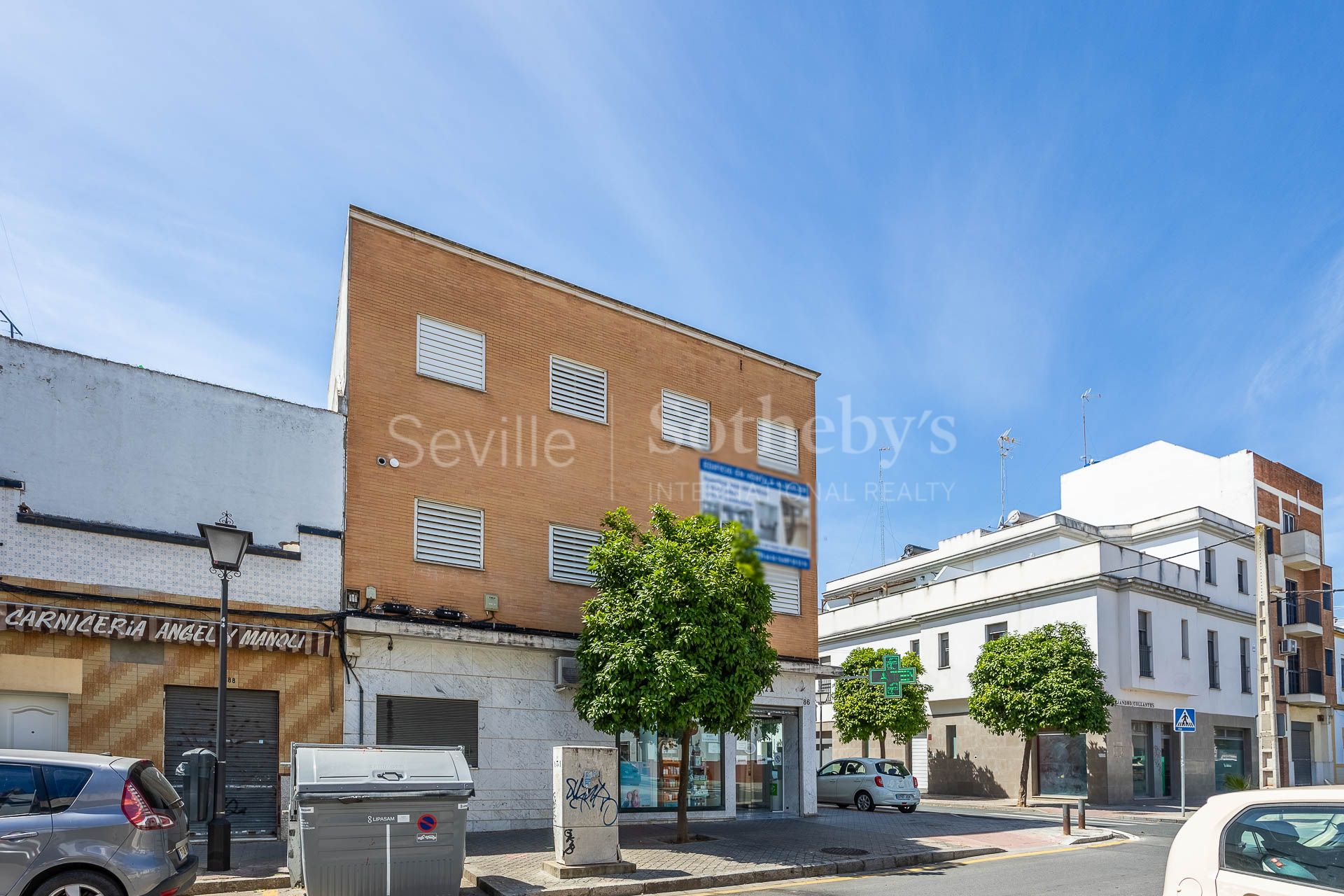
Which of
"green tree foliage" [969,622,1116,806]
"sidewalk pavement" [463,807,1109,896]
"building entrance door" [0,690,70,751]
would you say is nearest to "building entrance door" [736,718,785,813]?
"sidewalk pavement" [463,807,1109,896]

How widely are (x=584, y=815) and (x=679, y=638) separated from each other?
3.39 metres

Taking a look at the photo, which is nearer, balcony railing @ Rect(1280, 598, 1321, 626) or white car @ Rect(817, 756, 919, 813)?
white car @ Rect(817, 756, 919, 813)

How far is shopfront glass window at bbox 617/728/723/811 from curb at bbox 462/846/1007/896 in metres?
4.57

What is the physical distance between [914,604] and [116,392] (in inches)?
1209

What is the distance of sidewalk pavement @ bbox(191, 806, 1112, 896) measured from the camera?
12.5 metres

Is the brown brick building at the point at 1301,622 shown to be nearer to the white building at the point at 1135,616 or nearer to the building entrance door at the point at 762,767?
the white building at the point at 1135,616

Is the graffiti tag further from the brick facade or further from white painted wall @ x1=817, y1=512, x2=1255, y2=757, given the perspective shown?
white painted wall @ x1=817, y1=512, x2=1255, y2=757

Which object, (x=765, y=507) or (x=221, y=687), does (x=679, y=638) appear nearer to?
(x=221, y=687)

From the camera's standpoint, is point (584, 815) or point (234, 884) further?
point (584, 815)

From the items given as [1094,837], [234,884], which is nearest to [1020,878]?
[1094,837]

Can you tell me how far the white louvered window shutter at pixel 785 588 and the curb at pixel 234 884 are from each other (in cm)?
1296

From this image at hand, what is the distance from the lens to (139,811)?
28.8 feet

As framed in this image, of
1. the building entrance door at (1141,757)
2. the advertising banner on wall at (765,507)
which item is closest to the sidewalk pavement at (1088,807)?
the building entrance door at (1141,757)

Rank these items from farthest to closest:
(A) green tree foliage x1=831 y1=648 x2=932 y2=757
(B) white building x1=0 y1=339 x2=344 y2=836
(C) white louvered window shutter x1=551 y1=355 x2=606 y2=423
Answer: (A) green tree foliage x1=831 y1=648 x2=932 y2=757
(C) white louvered window shutter x1=551 y1=355 x2=606 y2=423
(B) white building x1=0 y1=339 x2=344 y2=836
